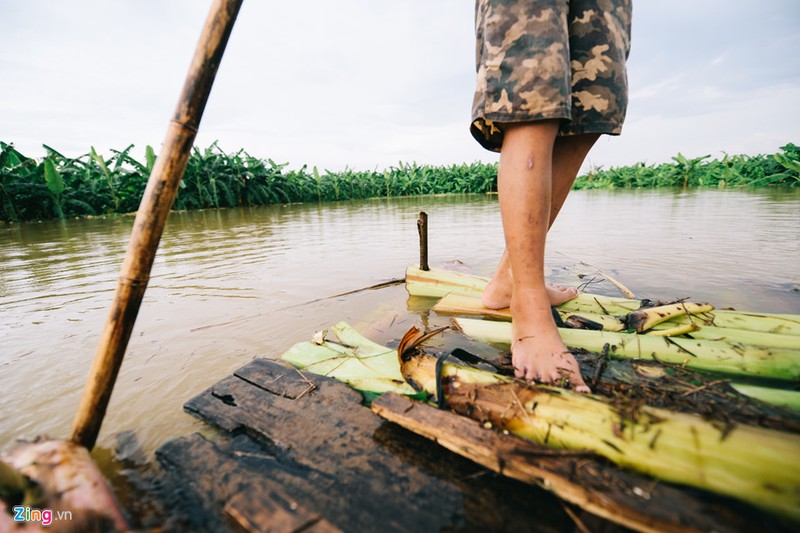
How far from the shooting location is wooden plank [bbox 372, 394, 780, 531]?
515mm

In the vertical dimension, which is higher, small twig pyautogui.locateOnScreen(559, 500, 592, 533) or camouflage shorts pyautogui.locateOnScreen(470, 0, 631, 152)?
camouflage shorts pyautogui.locateOnScreen(470, 0, 631, 152)

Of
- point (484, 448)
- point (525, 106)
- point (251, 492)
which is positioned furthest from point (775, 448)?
point (525, 106)

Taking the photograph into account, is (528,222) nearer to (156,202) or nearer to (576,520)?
(576,520)

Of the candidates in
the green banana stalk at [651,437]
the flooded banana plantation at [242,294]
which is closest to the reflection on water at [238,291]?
the flooded banana plantation at [242,294]

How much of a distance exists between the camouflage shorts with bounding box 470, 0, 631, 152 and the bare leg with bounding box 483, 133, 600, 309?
0.13 metres

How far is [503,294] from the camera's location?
179 centimetres

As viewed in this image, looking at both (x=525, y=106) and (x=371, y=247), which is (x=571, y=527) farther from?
(x=371, y=247)

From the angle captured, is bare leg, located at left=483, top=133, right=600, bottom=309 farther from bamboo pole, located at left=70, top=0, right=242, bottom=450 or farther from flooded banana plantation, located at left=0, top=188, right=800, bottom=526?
bamboo pole, located at left=70, top=0, right=242, bottom=450

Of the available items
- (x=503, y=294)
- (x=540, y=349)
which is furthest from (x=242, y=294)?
(x=540, y=349)

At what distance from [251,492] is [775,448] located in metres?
0.92

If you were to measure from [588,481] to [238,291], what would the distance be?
243 centimetres

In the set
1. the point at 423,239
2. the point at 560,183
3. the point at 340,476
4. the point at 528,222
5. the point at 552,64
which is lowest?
the point at 340,476
